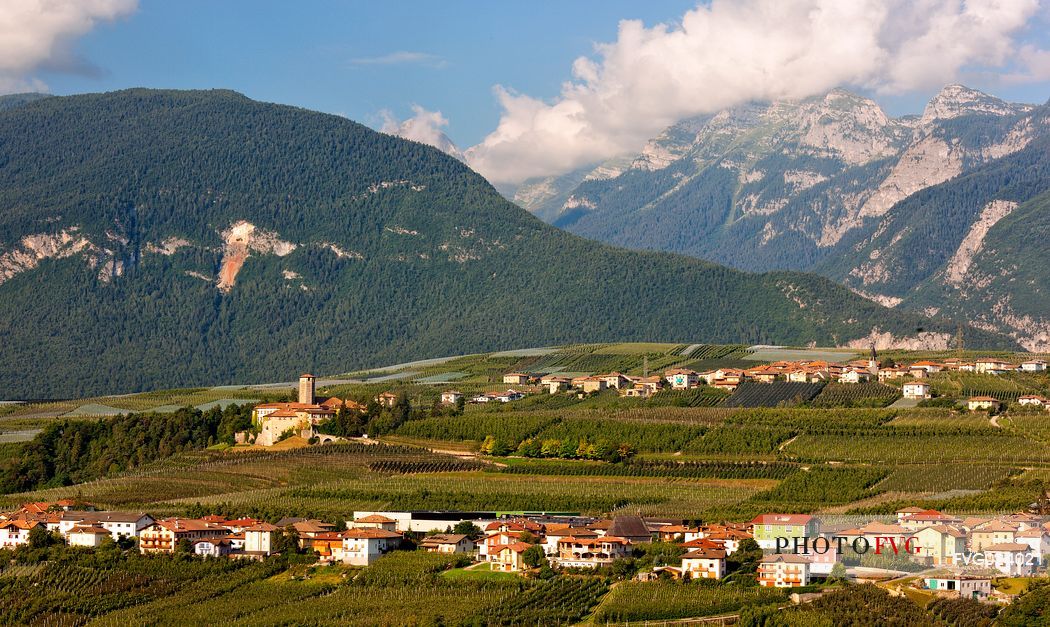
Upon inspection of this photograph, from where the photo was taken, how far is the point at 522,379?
182 m

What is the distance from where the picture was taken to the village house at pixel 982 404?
138250 mm

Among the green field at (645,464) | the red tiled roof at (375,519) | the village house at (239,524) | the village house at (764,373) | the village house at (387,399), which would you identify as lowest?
the village house at (239,524)

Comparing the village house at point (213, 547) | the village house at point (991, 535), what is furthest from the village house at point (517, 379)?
the village house at point (991, 535)

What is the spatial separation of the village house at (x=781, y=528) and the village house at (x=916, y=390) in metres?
54.1

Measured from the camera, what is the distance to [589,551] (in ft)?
305

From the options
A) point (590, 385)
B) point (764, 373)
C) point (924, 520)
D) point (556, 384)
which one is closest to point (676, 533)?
point (924, 520)

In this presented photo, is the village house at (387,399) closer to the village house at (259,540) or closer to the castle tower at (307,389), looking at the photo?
the castle tower at (307,389)

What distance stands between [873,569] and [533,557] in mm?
15477

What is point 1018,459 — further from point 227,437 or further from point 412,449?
point 227,437

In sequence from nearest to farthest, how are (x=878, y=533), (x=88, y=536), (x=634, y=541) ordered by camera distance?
(x=878, y=533)
(x=634, y=541)
(x=88, y=536)

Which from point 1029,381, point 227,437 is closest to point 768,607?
point 227,437

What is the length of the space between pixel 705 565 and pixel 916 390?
6454 centimetres

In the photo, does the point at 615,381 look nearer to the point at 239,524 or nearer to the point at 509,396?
A: the point at 509,396

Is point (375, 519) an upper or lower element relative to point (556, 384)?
lower
